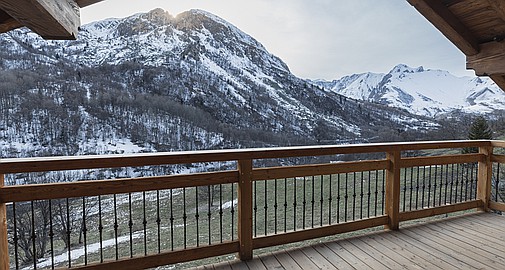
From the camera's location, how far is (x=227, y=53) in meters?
53.0

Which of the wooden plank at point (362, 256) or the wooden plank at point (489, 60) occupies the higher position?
the wooden plank at point (489, 60)

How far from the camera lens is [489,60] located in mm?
2236

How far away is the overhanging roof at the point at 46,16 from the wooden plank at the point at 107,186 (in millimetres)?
1034

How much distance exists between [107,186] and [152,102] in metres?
23.7

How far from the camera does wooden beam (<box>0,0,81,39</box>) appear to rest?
43.4 inches

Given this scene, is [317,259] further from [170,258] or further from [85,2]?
[85,2]

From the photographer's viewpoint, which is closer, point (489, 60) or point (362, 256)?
point (489, 60)

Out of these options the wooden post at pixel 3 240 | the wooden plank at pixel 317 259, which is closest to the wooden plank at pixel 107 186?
the wooden post at pixel 3 240

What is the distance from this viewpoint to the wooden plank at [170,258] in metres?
2.15

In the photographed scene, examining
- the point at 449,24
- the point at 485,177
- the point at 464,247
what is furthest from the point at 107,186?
the point at 485,177

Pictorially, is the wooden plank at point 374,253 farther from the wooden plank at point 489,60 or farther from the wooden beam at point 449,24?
the wooden beam at point 449,24

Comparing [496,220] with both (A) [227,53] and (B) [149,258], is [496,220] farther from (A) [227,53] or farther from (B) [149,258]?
(A) [227,53]

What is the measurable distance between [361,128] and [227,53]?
3610cm

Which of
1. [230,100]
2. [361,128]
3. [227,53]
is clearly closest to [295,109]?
[230,100]
